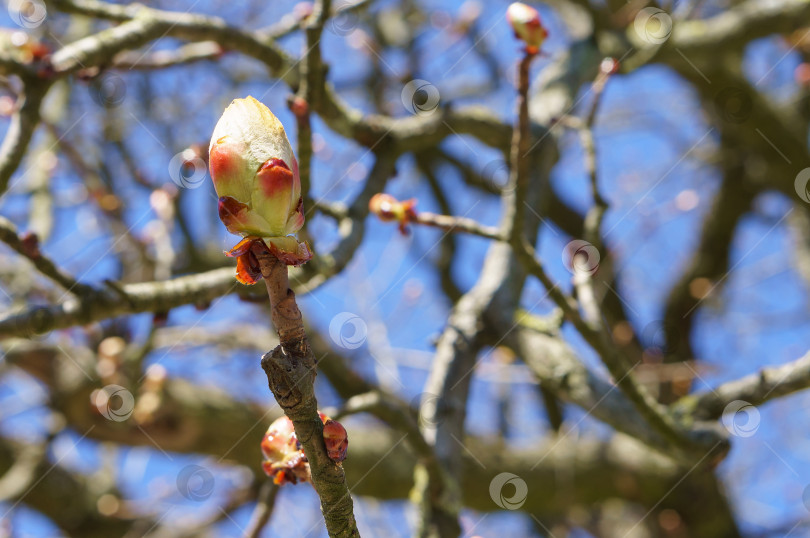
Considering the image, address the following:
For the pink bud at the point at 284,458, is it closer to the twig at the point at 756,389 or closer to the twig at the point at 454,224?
the twig at the point at 454,224

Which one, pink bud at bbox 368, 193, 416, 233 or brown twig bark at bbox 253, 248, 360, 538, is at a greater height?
pink bud at bbox 368, 193, 416, 233

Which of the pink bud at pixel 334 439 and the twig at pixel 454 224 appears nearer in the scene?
the pink bud at pixel 334 439

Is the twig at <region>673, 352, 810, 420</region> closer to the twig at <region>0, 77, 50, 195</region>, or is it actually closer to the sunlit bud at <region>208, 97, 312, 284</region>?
the sunlit bud at <region>208, 97, 312, 284</region>

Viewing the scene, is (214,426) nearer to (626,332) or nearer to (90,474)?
(90,474)

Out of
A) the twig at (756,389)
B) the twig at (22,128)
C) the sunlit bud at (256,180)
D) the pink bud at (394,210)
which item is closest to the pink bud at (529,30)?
the pink bud at (394,210)

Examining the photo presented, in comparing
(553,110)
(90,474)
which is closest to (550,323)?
(553,110)

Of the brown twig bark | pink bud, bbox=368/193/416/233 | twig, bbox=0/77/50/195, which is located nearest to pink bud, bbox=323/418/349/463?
the brown twig bark

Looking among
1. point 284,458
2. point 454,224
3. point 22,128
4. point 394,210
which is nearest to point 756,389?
point 454,224

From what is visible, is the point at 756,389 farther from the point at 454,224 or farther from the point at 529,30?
the point at 529,30
